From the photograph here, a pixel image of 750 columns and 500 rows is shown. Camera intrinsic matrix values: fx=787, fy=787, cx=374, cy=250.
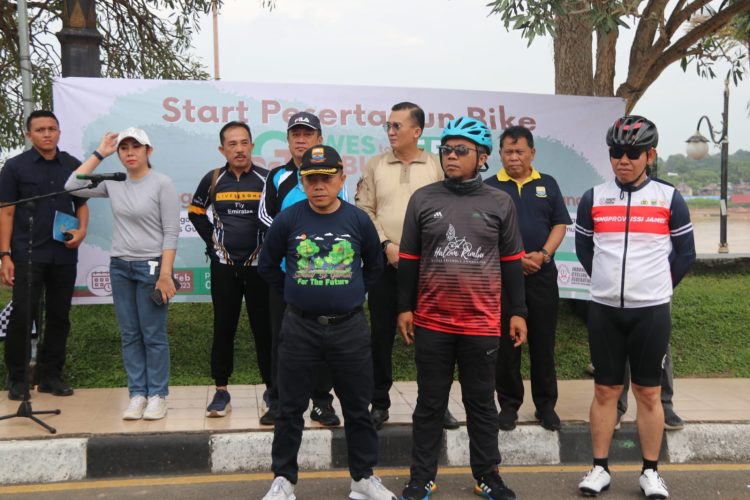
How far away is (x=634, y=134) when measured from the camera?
445 cm

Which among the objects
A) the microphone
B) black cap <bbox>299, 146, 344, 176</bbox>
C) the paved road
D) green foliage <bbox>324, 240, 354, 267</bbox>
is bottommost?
the paved road

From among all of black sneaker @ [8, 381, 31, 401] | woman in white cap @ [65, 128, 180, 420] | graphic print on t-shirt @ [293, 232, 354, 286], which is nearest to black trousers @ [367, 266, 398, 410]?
graphic print on t-shirt @ [293, 232, 354, 286]

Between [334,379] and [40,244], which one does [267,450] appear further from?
[40,244]

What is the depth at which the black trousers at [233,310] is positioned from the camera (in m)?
5.20

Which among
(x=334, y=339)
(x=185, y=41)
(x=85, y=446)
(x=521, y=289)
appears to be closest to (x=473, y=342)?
(x=521, y=289)

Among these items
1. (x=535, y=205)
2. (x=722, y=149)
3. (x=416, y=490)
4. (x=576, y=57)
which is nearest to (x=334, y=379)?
(x=416, y=490)

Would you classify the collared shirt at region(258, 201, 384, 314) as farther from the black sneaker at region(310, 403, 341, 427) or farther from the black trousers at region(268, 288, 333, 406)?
the black sneaker at region(310, 403, 341, 427)

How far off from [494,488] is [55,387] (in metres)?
3.35

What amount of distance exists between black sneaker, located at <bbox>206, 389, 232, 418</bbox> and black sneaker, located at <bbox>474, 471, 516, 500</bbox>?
184cm

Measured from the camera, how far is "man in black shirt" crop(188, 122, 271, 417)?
5137 mm

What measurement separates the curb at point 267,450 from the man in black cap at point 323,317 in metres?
0.70

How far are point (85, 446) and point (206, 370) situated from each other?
2016 millimetres

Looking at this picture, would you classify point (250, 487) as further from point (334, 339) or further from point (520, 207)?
point (520, 207)

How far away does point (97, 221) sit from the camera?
6.52m
